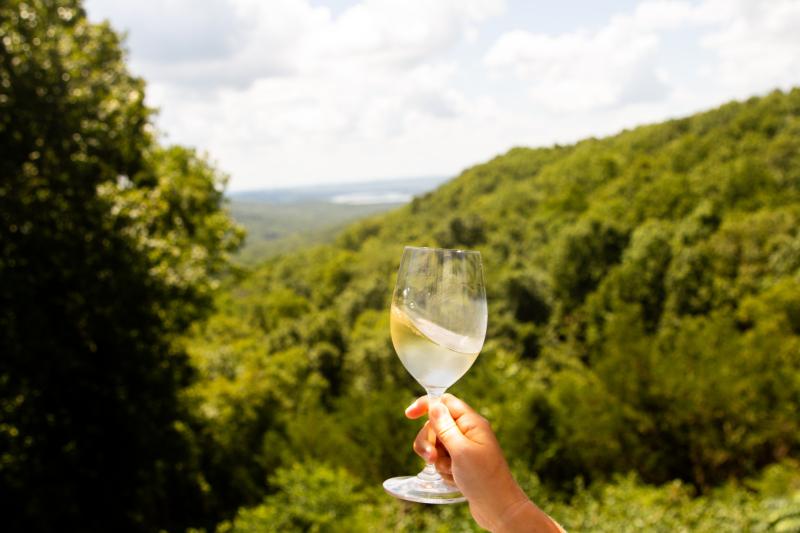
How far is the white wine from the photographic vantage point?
54.8 inches

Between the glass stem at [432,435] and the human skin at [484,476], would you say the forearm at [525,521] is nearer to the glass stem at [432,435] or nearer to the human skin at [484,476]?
the human skin at [484,476]

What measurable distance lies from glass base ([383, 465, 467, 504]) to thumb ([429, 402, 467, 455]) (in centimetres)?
15

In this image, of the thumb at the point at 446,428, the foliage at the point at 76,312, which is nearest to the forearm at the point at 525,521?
the thumb at the point at 446,428

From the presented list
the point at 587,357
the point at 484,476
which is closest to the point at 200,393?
the point at 484,476

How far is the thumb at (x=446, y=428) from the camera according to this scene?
4.10 feet

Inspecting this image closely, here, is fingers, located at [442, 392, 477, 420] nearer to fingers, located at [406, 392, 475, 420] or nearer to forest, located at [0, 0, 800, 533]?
fingers, located at [406, 392, 475, 420]

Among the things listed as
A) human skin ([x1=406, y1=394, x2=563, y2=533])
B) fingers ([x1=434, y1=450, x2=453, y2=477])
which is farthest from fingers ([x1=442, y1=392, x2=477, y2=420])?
fingers ([x1=434, y1=450, x2=453, y2=477])

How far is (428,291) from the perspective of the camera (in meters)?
1.40

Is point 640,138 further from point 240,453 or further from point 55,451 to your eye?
point 55,451

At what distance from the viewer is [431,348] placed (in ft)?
4.56

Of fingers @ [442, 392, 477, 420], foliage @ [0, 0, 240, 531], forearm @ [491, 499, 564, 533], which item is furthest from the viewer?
foliage @ [0, 0, 240, 531]

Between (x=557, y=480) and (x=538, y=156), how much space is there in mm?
70895

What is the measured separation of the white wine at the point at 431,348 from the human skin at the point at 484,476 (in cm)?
10

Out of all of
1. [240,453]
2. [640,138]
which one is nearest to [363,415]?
[240,453]
